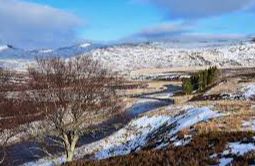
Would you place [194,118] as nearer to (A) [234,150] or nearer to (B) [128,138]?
(B) [128,138]

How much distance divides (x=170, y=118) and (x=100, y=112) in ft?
22.8

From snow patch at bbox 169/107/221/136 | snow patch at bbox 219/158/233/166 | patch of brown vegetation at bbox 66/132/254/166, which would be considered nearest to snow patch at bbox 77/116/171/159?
snow patch at bbox 169/107/221/136

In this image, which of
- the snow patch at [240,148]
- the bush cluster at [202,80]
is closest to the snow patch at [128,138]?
the snow patch at [240,148]

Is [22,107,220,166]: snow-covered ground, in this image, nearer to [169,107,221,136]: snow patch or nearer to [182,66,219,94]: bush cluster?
[169,107,221,136]: snow patch

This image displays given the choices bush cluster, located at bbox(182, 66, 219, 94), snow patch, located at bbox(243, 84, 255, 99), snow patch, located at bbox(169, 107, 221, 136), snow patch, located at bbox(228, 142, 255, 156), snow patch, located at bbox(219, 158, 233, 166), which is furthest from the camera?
bush cluster, located at bbox(182, 66, 219, 94)

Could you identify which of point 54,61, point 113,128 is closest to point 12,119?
point 113,128

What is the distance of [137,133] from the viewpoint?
40.4 m

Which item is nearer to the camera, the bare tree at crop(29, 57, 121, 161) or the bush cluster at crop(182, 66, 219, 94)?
the bare tree at crop(29, 57, 121, 161)

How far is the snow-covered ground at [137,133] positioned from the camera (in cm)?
3331

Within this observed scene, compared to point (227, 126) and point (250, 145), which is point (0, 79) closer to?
point (227, 126)

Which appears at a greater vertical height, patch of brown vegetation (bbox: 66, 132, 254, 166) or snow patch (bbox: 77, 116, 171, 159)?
patch of brown vegetation (bbox: 66, 132, 254, 166)

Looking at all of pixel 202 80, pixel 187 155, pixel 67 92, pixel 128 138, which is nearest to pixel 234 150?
pixel 187 155

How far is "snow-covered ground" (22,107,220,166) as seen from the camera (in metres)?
33.3

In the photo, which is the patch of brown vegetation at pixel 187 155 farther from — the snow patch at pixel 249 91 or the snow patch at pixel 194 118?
the snow patch at pixel 249 91
